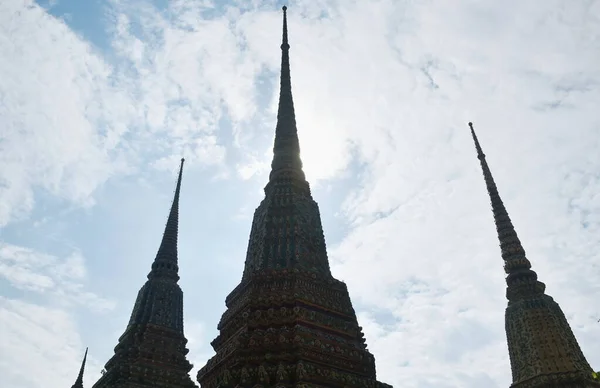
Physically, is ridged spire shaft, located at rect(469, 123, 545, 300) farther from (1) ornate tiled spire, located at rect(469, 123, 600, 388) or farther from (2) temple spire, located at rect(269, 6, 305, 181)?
(2) temple spire, located at rect(269, 6, 305, 181)

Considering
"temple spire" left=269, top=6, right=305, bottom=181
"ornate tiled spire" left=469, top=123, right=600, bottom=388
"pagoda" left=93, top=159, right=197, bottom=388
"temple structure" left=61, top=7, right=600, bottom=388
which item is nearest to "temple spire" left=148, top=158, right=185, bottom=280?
"pagoda" left=93, top=159, right=197, bottom=388

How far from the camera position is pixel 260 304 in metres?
15.1

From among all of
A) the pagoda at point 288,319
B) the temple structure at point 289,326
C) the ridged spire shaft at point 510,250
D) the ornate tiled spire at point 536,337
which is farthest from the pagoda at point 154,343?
the ridged spire shaft at point 510,250

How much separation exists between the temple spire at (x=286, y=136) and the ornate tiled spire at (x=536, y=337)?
14827mm

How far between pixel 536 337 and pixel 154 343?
1984 centimetres

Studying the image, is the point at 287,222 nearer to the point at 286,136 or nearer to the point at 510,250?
the point at 286,136

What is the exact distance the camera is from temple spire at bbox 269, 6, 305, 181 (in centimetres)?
2022

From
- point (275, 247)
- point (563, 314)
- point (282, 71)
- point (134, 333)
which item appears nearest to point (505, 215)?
point (563, 314)

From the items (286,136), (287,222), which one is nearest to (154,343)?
(286,136)

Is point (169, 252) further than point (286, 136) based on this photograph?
Yes

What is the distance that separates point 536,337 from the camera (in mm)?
25391

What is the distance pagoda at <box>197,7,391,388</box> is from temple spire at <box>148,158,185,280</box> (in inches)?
629

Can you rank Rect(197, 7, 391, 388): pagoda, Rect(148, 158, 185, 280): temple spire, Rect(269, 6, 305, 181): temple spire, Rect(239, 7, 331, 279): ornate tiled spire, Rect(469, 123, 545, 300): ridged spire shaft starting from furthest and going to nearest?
Rect(148, 158, 185, 280): temple spire, Rect(469, 123, 545, 300): ridged spire shaft, Rect(269, 6, 305, 181): temple spire, Rect(239, 7, 331, 279): ornate tiled spire, Rect(197, 7, 391, 388): pagoda

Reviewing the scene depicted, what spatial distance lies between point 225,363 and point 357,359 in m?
3.73
